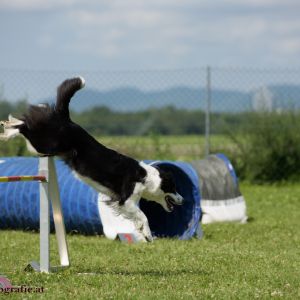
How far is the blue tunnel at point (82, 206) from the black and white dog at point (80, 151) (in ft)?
9.48

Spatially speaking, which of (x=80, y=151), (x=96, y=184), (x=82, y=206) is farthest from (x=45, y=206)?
(x=82, y=206)

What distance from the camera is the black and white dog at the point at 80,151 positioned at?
20.2 ft

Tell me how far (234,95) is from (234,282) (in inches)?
420

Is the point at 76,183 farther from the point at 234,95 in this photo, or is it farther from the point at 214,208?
the point at 234,95

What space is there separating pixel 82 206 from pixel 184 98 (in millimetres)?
7689

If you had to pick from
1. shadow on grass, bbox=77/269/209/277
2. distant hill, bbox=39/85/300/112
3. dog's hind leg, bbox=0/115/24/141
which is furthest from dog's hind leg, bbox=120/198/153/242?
distant hill, bbox=39/85/300/112

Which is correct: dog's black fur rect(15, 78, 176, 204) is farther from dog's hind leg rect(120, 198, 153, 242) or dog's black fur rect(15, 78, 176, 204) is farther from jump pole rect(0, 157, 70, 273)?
jump pole rect(0, 157, 70, 273)

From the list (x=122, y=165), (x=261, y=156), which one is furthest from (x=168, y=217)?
(x=261, y=156)

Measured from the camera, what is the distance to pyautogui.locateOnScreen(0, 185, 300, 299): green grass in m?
5.79

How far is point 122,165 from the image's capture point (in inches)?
252

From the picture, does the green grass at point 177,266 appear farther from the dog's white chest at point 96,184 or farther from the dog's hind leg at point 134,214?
the dog's white chest at point 96,184

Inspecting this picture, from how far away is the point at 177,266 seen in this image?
7.10 metres

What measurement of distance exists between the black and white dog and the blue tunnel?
2888mm

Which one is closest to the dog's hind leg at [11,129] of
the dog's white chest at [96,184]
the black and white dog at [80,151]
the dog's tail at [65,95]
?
the black and white dog at [80,151]
